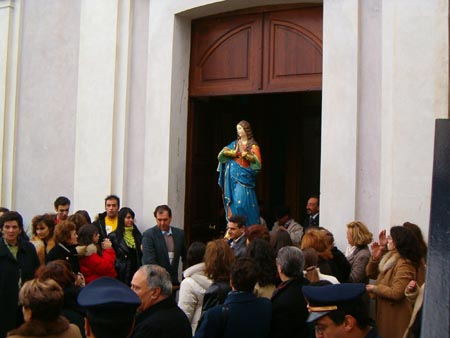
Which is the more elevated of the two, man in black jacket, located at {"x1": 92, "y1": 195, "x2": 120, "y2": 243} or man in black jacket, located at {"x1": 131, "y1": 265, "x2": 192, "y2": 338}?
man in black jacket, located at {"x1": 92, "y1": 195, "x2": 120, "y2": 243}

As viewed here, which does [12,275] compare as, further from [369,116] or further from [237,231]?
[369,116]

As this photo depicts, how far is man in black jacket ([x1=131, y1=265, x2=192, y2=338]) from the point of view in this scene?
3078mm

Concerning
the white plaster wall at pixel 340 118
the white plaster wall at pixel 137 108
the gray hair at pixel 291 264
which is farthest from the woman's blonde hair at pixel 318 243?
the white plaster wall at pixel 137 108

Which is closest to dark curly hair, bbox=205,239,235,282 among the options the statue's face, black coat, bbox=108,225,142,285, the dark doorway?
black coat, bbox=108,225,142,285

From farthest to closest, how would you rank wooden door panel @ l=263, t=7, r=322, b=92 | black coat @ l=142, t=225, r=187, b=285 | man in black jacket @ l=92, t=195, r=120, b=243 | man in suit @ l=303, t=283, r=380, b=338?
1. wooden door panel @ l=263, t=7, r=322, b=92
2. man in black jacket @ l=92, t=195, r=120, b=243
3. black coat @ l=142, t=225, r=187, b=285
4. man in suit @ l=303, t=283, r=380, b=338

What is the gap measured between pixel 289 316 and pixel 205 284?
3.16 ft

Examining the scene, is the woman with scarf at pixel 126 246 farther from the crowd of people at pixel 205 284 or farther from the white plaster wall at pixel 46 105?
the white plaster wall at pixel 46 105

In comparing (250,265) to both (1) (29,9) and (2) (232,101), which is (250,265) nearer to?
(2) (232,101)

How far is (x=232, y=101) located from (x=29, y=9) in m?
3.98

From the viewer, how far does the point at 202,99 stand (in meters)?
9.34

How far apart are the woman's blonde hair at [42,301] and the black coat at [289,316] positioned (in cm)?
143

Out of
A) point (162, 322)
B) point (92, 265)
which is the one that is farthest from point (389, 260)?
point (92, 265)

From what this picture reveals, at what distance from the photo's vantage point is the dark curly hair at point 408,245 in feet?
15.8

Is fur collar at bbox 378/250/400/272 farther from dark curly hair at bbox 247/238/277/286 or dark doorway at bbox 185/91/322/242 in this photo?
dark doorway at bbox 185/91/322/242
